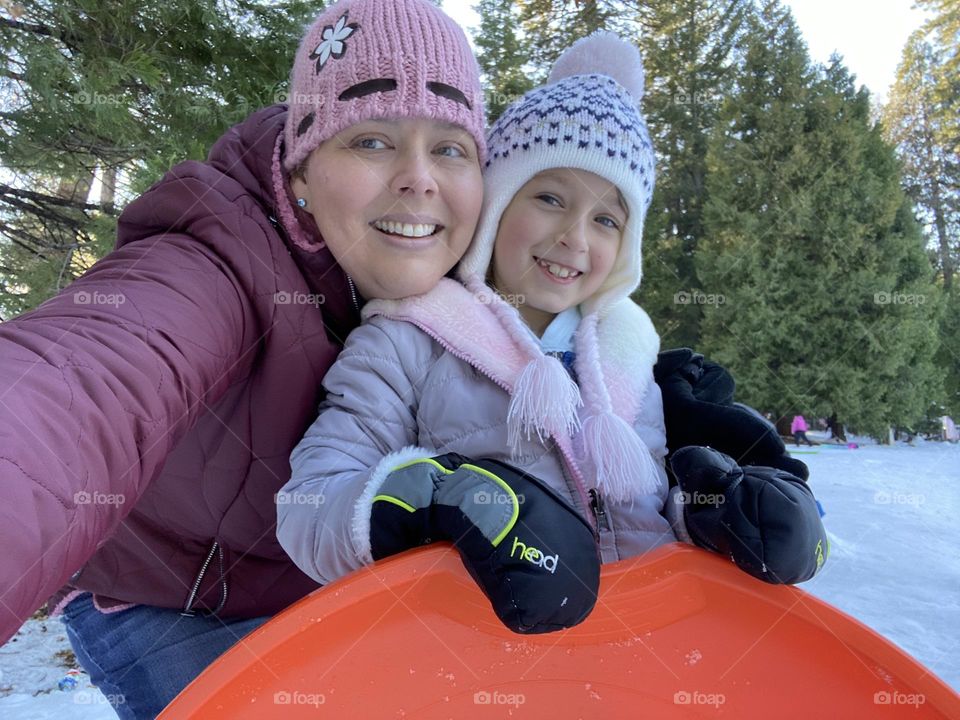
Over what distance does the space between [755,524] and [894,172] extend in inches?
547

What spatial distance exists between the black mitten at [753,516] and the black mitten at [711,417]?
0.16 m

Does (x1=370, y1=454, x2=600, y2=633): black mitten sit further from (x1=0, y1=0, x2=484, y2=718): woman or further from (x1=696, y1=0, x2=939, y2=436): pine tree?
(x1=696, y1=0, x2=939, y2=436): pine tree

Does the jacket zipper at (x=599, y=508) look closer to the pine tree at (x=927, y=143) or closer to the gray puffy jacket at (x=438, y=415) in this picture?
the gray puffy jacket at (x=438, y=415)

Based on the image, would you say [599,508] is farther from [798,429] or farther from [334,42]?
[798,429]

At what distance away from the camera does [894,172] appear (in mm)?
12594

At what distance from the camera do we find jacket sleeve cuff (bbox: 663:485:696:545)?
1344 mm

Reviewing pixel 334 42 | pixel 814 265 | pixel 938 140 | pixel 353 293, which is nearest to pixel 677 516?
pixel 353 293

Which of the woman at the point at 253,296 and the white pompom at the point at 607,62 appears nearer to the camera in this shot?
the woman at the point at 253,296

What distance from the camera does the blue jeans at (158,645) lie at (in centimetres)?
141

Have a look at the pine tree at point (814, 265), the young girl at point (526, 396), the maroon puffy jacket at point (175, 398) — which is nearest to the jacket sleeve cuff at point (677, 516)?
the young girl at point (526, 396)

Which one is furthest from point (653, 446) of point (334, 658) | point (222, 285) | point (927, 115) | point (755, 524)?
point (927, 115)

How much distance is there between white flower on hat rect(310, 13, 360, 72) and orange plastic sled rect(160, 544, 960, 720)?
99 centimetres

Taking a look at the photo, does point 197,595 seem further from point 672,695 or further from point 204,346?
point 672,695

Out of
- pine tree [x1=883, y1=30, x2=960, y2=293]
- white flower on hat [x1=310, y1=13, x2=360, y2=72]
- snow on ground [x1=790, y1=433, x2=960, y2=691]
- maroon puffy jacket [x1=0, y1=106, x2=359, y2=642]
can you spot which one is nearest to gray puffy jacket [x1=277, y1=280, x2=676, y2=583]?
maroon puffy jacket [x1=0, y1=106, x2=359, y2=642]
